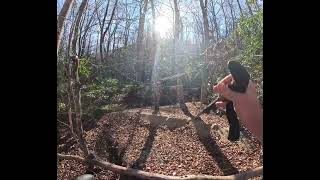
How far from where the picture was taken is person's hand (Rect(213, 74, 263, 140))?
74cm

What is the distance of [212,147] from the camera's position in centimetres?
270

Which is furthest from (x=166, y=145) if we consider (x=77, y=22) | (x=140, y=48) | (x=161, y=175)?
(x=77, y=22)

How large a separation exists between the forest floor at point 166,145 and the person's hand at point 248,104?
1581mm

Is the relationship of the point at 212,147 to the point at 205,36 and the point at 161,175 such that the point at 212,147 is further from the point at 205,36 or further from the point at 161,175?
the point at 205,36

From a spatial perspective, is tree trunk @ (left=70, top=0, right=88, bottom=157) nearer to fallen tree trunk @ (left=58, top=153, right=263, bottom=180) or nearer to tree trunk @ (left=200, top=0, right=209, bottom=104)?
fallen tree trunk @ (left=58, top=153, right=263, bottom=180)

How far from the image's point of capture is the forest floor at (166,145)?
246 cm

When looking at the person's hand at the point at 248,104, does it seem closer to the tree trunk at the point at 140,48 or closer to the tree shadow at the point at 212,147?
the tree shadow at the point at 212,147

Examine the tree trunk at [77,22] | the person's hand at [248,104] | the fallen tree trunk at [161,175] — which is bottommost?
the fallen tree trunk at [161,175]

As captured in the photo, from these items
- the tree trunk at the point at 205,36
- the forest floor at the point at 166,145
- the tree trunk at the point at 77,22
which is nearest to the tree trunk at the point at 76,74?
the tree trunk at the point at 77,22

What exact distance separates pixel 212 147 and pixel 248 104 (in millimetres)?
2018
